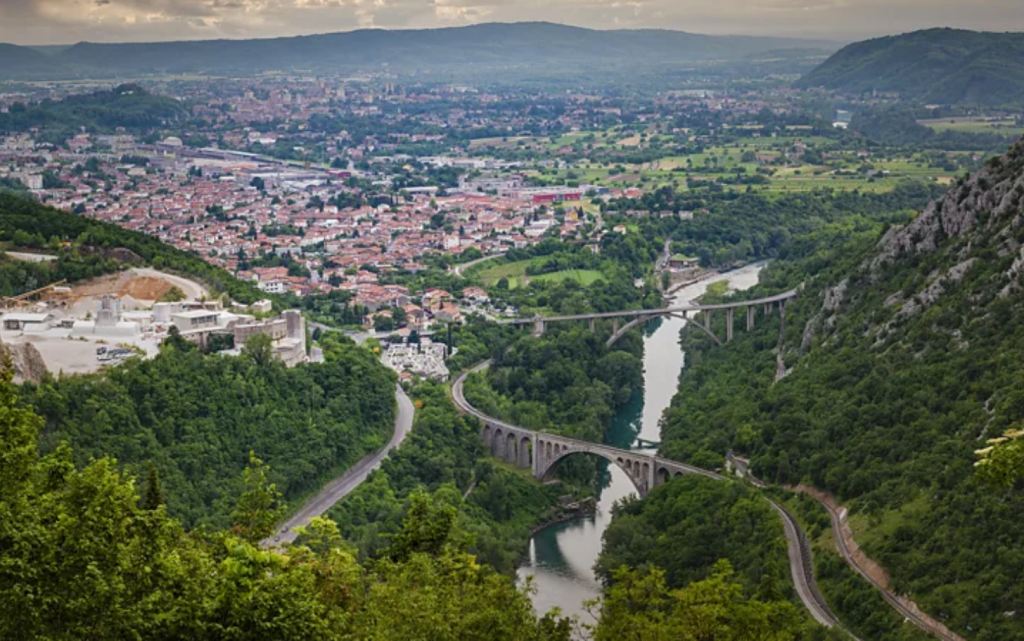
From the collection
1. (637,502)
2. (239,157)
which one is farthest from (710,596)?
(239,157)

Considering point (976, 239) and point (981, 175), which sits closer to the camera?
point (976, 239)

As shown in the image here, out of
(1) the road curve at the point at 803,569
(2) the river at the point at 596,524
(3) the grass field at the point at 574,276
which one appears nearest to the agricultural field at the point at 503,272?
(3) the grass field at the point at 574,276

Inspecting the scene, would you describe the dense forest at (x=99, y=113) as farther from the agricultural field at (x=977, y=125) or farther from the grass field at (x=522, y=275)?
the agricultural field at (x=977, y=125)

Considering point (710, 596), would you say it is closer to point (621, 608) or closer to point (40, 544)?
point (621, 608)

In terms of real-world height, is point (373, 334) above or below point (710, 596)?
below

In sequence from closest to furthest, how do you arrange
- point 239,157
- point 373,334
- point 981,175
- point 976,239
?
point 976,239 → point 981,175 → point 373,334 → point 239,157

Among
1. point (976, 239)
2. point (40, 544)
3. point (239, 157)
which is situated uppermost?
point (40, 544)
